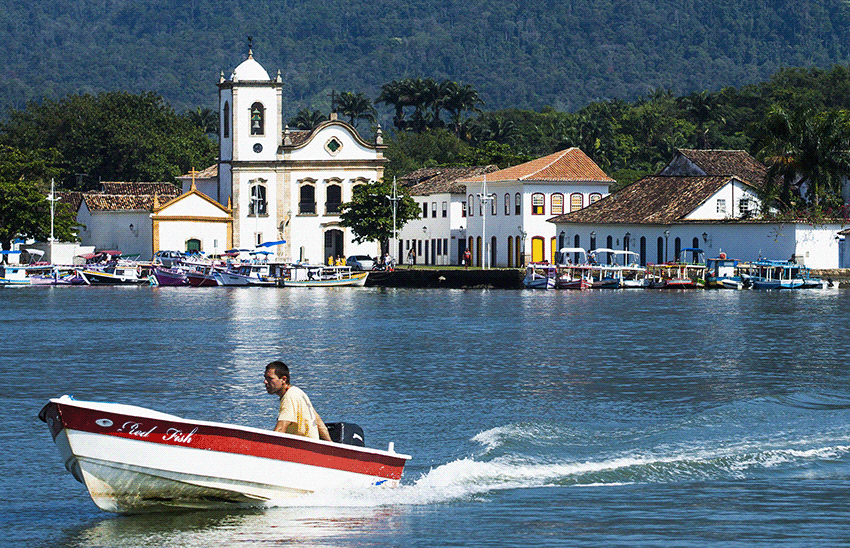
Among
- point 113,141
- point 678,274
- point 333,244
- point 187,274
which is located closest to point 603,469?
point 678,274

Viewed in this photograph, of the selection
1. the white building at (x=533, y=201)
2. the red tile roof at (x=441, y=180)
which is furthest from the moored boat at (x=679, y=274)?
the red tile roof at (x=441, y=180)

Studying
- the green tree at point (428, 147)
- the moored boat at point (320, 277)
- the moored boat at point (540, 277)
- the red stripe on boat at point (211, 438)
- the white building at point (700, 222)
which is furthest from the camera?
the green tree at point (428, 147)

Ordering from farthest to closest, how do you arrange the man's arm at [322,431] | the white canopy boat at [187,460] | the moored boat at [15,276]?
the moored boat at [15,276]
the man's arm at [322,431]
the white canopy boat at [187,460]

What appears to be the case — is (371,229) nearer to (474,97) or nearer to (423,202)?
(423,202)

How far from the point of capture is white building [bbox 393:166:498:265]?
97.6 m

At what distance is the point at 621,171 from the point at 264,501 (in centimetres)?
10046

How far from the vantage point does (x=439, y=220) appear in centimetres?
9944

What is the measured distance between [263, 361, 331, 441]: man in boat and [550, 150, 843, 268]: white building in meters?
64.5

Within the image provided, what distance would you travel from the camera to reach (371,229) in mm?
89188

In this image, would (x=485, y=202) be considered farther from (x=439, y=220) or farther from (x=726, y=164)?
(x=726, y=164)

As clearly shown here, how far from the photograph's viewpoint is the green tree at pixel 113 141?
4734 inches

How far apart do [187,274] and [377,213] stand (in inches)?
530

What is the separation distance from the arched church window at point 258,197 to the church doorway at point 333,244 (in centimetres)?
503

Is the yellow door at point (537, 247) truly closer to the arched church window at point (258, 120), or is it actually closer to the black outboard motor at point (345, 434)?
the arched church window at point (258, 120)
